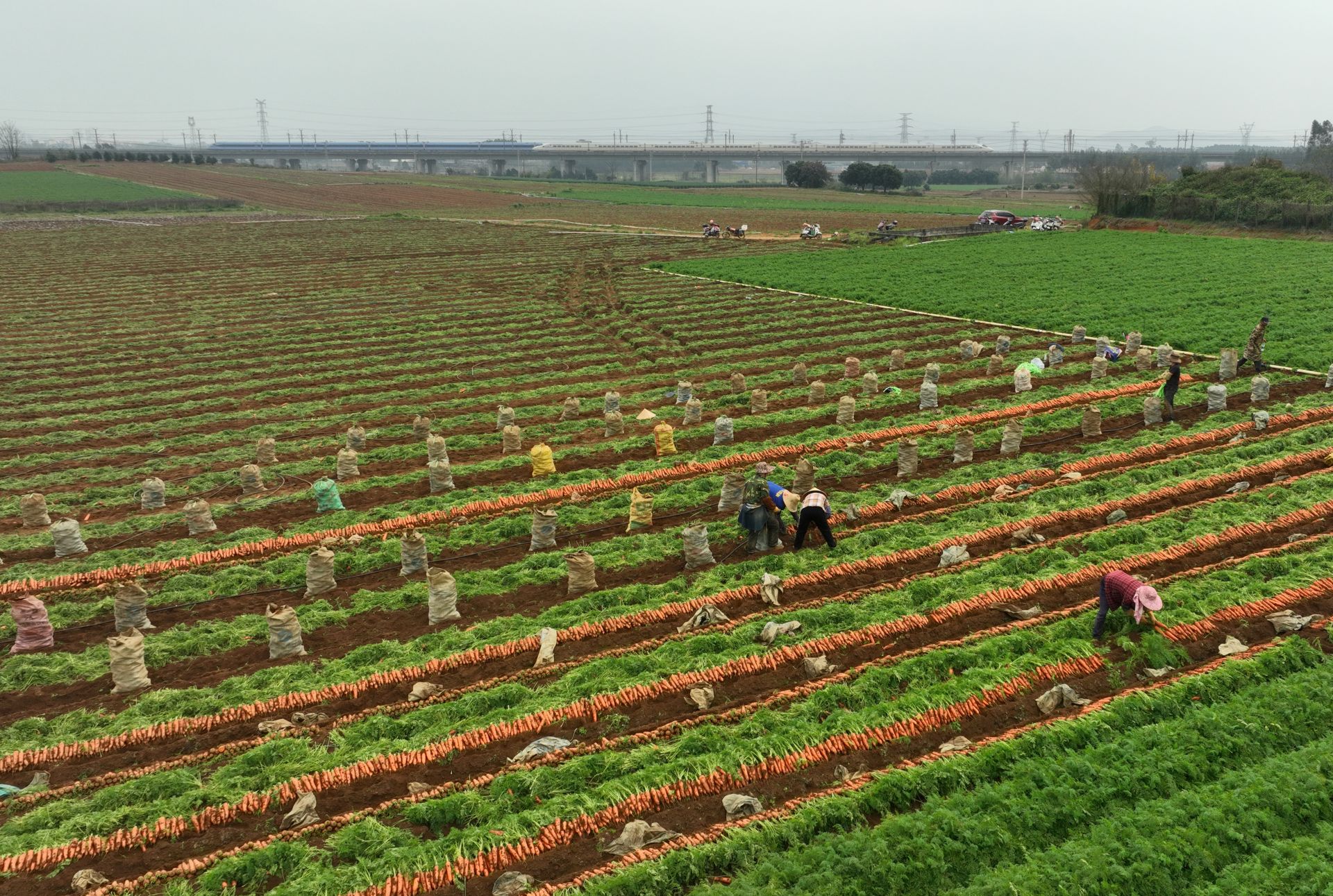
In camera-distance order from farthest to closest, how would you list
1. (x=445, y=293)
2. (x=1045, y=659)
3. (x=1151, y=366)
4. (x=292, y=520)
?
(x=445, y=293), (x=1151, y=366), (x=292, y=520), (x=1045, y=659)

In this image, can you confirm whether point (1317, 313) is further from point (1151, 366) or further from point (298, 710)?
point (298, 710)

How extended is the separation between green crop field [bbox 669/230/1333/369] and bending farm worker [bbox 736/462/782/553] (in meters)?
16.6

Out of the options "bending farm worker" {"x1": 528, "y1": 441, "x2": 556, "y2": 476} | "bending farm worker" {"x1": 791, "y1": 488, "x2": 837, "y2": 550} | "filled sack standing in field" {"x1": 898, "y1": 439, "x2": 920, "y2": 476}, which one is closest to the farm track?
"bending farm worker" {"x1": 791, "y1": 488, "x2": 837, "y2": 550}

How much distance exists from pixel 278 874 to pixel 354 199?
322ft

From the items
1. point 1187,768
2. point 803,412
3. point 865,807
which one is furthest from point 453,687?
point 803,412

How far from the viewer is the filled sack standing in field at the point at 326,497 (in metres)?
14.4

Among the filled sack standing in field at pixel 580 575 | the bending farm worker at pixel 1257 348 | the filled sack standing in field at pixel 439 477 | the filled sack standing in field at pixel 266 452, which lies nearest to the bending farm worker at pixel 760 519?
the filled sack standing in field at pixel 580 575

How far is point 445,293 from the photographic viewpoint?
36.4 meters

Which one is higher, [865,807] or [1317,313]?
[1317,313]

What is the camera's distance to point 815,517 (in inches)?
472

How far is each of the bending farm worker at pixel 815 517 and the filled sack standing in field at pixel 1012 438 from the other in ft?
17.9

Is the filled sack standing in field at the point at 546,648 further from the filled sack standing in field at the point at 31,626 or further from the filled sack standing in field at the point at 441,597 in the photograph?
the filled sack standing in field at the point at 31,626

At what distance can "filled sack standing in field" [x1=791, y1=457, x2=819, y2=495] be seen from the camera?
14.1 meters

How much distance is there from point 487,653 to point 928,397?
12370 mm
